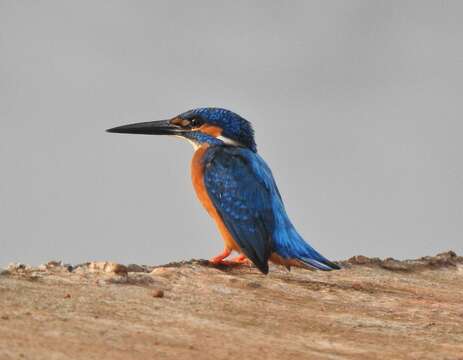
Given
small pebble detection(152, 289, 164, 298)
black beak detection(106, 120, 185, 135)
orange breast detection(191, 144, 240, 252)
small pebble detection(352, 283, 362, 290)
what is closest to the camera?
small pebble detection(152, 289, 164, 298)

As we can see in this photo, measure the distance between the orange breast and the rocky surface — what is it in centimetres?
32

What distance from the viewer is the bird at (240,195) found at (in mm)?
10016

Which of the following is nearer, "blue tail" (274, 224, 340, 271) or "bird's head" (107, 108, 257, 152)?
"blue tail" (274, 224, 340, 271)

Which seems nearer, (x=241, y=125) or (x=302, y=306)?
(x=302, y=306)

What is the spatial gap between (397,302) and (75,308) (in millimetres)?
3667

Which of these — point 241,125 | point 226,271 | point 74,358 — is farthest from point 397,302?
point 74,358

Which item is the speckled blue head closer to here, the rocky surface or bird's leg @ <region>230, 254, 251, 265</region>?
bird's leg @ <region>230, 254, 251, 265</region>

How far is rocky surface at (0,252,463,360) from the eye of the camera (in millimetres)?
6918

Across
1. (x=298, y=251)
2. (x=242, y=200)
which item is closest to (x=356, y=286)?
(x=298, y=251)

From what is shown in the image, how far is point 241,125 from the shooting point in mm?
11016

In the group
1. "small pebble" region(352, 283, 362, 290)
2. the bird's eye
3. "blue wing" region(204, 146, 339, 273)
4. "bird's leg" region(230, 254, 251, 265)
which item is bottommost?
"small pebble" region(352, 283, 362, 290)

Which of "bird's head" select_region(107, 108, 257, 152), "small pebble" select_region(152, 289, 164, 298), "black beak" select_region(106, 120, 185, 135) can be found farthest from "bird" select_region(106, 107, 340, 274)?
"small pebble" select_region(152, 289, 164, 298)

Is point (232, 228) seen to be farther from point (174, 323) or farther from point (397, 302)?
point (174, 323)

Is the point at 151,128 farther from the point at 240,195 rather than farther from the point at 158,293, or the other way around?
the point at 158,293
